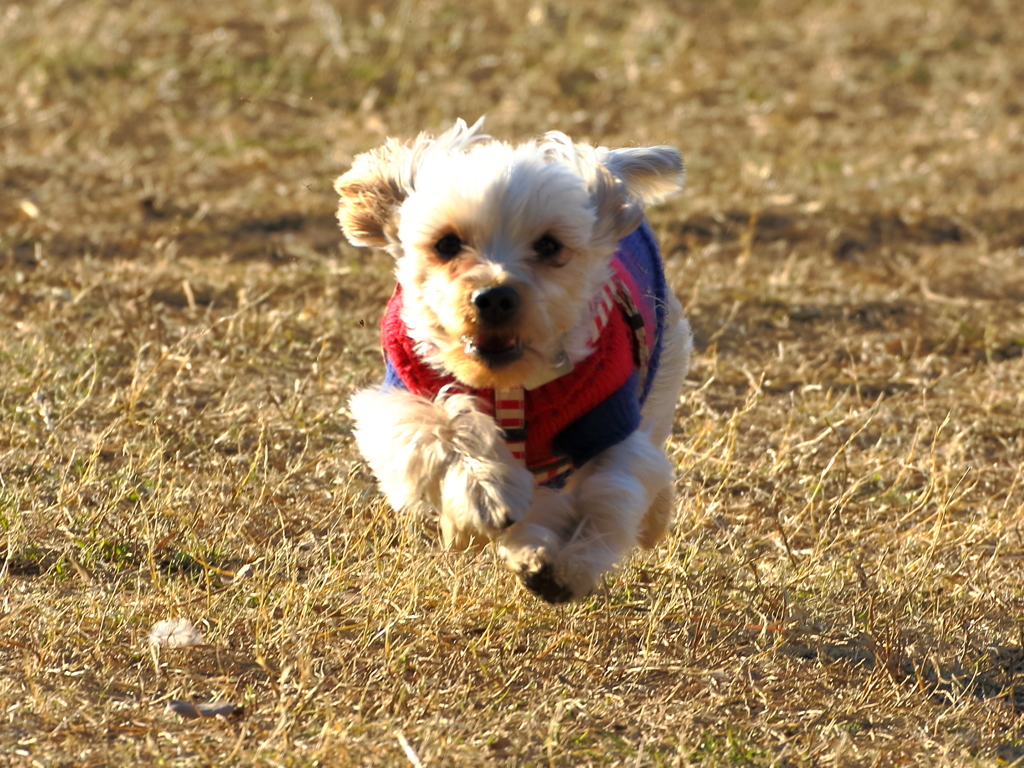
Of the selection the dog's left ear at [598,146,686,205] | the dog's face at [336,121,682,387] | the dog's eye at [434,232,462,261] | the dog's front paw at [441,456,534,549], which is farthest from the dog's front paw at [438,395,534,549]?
the dog's left ear at [598,146,686,205]

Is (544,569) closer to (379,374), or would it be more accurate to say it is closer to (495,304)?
(495,304)

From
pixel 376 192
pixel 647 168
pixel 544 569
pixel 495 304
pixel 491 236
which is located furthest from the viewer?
pixel 647 168

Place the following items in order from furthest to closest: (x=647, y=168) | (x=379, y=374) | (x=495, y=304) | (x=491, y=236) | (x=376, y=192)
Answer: (x=379, y=374) < (x=647, y=168) < (x=376, y=192) < (x=491, y=236) < (x=495, y=304)

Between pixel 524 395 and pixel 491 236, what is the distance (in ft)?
1.28

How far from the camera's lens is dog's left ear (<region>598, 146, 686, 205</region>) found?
3.87 meters

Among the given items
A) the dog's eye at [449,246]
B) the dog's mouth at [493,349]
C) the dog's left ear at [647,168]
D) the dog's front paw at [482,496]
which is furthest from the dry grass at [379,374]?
the dog's left ear at [647,168]

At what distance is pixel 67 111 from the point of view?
888 centimetres

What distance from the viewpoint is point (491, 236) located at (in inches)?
133

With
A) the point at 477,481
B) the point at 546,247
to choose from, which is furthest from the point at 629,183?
the point at 477,481

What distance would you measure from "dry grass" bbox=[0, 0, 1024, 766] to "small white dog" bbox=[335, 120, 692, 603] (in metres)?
0.36

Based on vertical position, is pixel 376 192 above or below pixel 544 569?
above

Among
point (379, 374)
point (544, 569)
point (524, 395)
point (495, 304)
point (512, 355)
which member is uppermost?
point (495, 304)

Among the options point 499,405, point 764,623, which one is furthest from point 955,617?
point 499,405

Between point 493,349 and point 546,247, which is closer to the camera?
point 493,349
